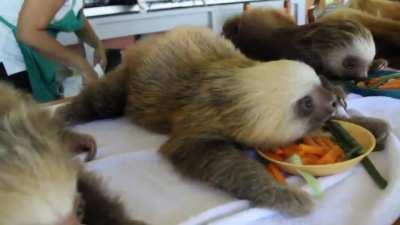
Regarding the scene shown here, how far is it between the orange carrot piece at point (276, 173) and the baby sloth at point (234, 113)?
0.07 ft

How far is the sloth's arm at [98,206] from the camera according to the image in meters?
0.43

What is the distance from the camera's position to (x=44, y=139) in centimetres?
31

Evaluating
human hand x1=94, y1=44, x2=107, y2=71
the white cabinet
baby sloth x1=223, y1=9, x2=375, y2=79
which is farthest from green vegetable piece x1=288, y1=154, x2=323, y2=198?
the white cabinet

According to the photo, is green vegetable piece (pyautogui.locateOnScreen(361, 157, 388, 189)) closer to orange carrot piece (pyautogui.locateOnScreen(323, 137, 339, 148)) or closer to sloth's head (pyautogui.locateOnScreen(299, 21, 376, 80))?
orange carrot piece (pyautogui.locateOnScreen(323, 137, 339, 148))

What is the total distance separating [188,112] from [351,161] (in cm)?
21

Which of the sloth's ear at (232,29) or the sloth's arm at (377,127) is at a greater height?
the sloth's ear at (232,29)

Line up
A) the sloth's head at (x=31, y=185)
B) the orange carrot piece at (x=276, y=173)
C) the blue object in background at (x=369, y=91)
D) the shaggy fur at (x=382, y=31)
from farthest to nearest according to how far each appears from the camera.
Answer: the shaggy fur at (x=382, y=31), the blue object in background at (x=369, y=91), the orange carrot piece at (x=276, y=173), the sloth's head at (x=31, y=185)

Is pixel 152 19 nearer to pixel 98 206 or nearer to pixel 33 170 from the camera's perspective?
pixel 98 206

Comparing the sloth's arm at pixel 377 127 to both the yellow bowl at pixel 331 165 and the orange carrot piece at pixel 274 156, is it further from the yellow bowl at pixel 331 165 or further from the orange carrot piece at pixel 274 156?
the orange carrot piece at pixel 274 156

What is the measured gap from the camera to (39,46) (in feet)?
3.50

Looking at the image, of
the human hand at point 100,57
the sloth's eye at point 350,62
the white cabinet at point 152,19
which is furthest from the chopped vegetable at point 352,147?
the white cabinet at point 152,19

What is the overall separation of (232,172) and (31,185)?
28 centimetres

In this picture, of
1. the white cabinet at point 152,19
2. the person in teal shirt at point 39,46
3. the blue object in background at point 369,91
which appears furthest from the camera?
the white cabinet at point 152,19

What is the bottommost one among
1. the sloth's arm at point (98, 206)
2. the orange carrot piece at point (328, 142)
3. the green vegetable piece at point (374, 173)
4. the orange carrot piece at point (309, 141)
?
the green vegetable piece at point (374, 173)
